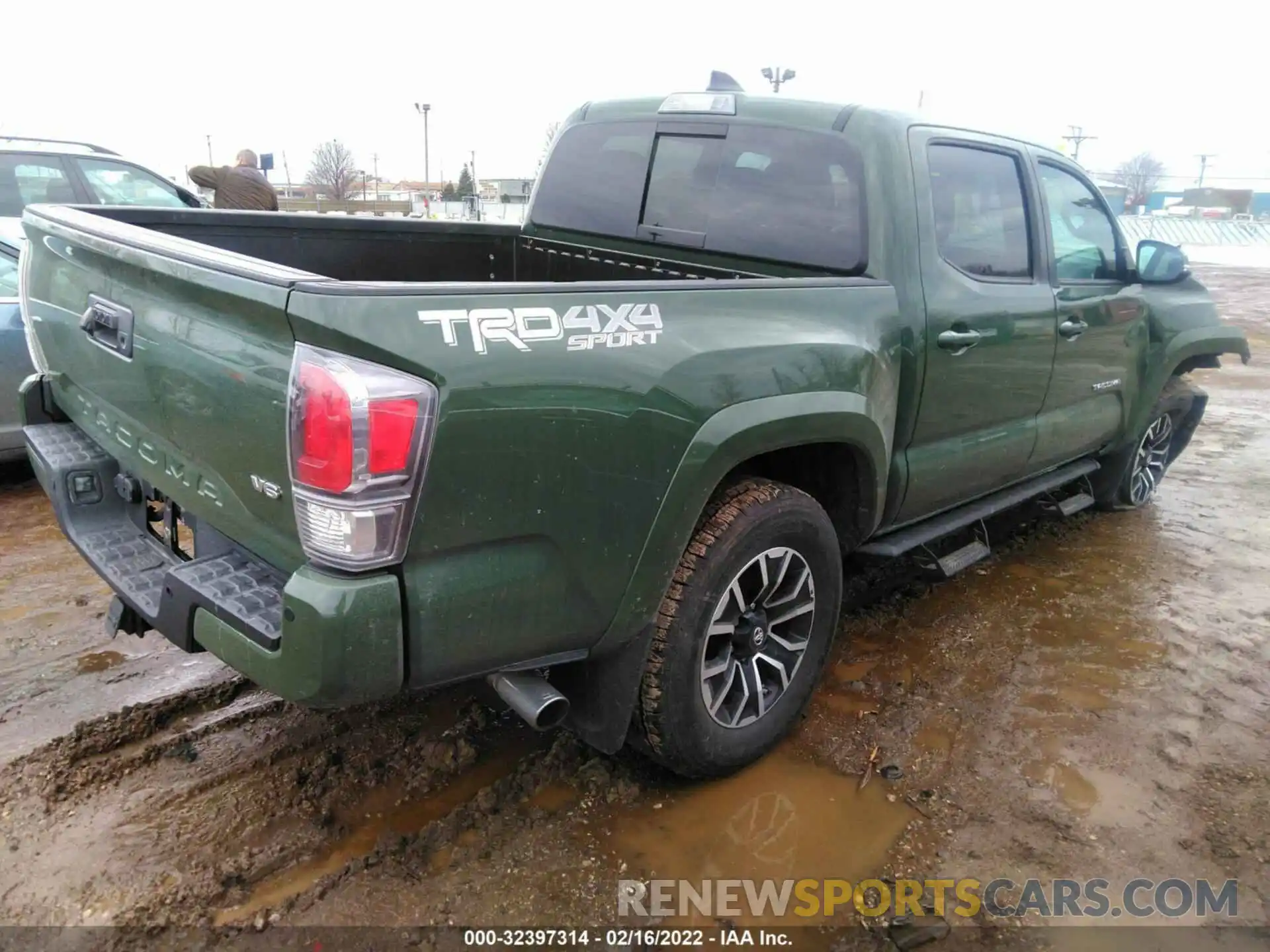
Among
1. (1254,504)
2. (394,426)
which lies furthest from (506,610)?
(1254,504)

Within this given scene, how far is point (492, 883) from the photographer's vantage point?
2412mm

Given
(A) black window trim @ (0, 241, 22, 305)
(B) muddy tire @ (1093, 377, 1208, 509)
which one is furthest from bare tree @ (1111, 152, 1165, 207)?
(A) black window trim @ (0, 241, 22, 305)

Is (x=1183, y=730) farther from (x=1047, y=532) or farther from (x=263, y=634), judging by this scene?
(x=263, y=634)

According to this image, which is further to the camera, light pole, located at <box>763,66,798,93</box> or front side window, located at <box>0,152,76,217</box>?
light pole, located at <box>763,66,798,93</box>

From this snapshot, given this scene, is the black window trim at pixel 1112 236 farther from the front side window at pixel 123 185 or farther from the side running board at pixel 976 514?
the front side window at pixel 123 185

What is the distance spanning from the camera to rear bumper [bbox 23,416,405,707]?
6.27 feet

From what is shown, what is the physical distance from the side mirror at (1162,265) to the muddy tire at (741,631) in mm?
2606

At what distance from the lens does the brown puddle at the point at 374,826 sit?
233 centimetres

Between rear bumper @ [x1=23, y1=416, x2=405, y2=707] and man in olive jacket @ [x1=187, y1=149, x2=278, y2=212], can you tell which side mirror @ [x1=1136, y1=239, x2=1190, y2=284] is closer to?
rear bumper @ [x1=23, y1=416, x2=405, y2=707]

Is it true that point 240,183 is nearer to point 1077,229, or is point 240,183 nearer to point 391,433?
point 1077,229

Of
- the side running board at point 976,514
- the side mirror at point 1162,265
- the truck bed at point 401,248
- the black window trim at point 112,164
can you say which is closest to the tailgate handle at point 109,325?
the truck bed at point 401,248

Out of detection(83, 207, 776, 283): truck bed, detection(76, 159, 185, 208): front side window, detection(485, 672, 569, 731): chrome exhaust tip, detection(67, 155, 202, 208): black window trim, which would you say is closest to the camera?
detection(485, 672, 569, 731): chrome exhaust tip

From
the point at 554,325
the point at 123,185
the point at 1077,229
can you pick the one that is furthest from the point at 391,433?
the point at 123,185

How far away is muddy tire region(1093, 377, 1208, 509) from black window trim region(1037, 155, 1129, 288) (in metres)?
0.99
